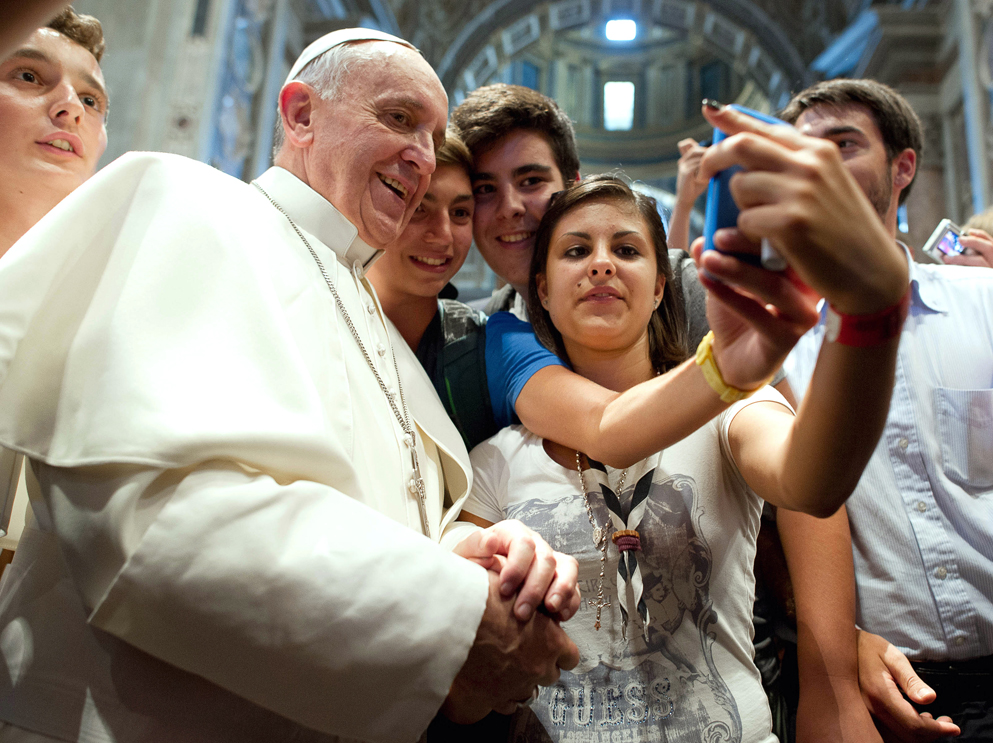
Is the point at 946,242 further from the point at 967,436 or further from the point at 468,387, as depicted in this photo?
the point at 468,387

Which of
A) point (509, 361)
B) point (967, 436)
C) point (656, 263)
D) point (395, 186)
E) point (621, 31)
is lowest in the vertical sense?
point (967, 436)

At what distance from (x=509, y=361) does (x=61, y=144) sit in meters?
1.60

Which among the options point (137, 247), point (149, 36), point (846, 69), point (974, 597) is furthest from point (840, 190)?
point (846, 69)

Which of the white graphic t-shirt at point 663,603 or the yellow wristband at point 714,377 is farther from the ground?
the yellow wristband at point 714,377

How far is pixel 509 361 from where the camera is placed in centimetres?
201

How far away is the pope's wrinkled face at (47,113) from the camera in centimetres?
215

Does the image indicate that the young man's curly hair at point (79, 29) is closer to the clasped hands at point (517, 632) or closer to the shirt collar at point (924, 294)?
the clasped hands at point (517, 632)

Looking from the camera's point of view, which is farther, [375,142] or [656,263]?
[656,263]

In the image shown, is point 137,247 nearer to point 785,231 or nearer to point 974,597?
point 785,231

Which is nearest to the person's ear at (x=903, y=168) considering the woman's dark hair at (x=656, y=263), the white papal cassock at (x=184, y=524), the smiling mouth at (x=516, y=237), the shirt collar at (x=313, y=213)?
the woman's dark hair at (x=656, y=263)

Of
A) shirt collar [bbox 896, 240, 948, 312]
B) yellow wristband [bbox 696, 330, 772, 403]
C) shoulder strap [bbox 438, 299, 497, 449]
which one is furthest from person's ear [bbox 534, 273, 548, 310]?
shirt collar [bbox 896, 240, 948, 312]

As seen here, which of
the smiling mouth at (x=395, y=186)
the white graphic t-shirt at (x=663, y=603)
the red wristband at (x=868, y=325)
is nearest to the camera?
the red wristband at (x=868, y=325)

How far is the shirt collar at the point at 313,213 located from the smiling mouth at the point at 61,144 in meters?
0.83

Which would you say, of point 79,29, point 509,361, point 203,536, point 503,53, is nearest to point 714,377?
point 509,361
